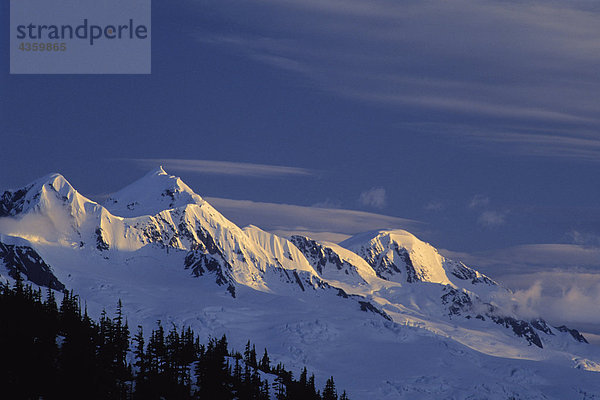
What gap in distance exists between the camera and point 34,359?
528 feet

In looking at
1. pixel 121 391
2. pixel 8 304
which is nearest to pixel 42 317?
pixel 8 304

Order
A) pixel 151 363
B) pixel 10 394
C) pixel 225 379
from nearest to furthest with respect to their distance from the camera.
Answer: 1. pixel 10 394
2. pixel 151 363
3. pixel 225 379

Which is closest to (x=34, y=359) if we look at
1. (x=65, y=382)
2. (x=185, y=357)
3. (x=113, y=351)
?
(x=65, y=382)

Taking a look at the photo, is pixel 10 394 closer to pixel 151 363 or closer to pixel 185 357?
pixel 151 363

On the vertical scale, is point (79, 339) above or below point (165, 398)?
above

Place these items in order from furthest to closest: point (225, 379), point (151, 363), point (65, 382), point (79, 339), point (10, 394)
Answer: point (225, 379) < point (151, 363) < point (79, 339) < point (65, 382) < point (10, 394)

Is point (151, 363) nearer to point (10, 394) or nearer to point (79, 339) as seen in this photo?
point (79, 339)

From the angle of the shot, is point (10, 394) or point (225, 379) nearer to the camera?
point (10, 394)

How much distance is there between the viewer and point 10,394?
492ft

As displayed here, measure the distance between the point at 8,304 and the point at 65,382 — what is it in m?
38.5

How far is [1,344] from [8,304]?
28235mm

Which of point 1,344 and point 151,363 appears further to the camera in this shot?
point 151,363

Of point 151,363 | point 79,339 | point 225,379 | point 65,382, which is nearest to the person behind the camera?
point 65,382

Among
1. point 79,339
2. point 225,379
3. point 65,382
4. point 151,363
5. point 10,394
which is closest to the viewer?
point 10,394
